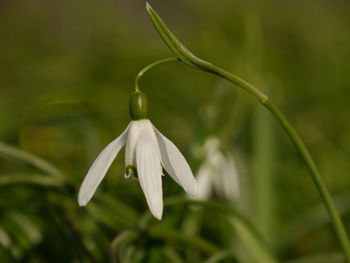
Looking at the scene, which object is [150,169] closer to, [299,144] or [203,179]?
[299,144]

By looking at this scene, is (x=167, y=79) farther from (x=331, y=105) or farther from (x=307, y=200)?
(x=307, y=200)

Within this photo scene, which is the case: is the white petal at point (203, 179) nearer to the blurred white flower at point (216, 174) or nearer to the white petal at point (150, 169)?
the blurred white flower at point (216, 174)

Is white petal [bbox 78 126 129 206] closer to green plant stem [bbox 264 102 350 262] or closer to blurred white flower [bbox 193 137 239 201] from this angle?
green plant stem [bbox 264 102 350 262]

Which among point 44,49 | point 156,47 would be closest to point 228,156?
point 156,47

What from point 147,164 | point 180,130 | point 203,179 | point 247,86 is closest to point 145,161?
point 147,164

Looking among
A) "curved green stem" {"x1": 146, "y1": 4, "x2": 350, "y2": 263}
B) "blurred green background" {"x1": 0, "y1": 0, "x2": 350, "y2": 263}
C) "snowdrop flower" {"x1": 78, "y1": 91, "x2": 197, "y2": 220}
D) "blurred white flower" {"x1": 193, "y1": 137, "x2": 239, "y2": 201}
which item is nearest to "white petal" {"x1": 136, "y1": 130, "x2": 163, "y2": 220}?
"snowdrop flower" {"x1": 78, "y1": 91, "x2": 197, "y2": 220}

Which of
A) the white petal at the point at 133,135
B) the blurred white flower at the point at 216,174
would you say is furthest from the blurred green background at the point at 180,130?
the white petal at the point at 133,135
